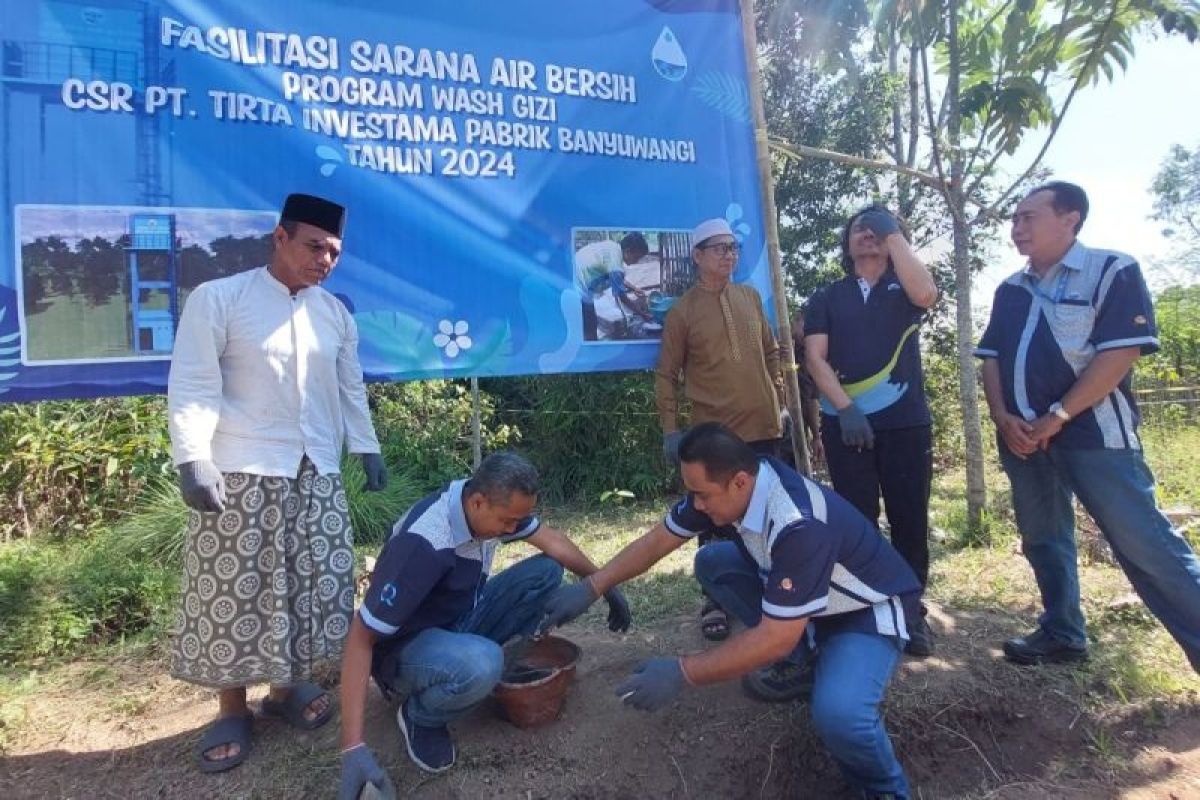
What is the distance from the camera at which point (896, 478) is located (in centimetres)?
296

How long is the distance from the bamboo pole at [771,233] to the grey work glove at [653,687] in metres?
1.58

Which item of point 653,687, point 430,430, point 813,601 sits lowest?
point 653,687

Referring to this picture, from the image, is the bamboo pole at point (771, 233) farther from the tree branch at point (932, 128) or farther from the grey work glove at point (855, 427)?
the tree branch at point (932, 128)

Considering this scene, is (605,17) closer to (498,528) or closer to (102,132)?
(102,132)

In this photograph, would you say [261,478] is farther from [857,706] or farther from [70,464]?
[70,464]

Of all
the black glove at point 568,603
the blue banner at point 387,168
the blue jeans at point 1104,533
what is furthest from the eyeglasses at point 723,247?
the black glove at point 568,603

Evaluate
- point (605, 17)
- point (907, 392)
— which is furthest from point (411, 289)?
point (907, 392)

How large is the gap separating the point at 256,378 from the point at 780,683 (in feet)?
6.74

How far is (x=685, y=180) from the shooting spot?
3492 mm

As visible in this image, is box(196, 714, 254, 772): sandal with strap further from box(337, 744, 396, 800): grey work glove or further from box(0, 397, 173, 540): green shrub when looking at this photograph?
box(0, 397, 173, 540): green shrub

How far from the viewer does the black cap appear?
7.75 feet

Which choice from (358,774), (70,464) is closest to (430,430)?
(70,464)

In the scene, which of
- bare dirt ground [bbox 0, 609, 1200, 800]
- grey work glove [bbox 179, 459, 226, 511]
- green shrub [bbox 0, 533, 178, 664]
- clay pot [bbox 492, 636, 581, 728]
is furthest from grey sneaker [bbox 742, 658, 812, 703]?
green shrub [bbox 0, 533, 178, 664]

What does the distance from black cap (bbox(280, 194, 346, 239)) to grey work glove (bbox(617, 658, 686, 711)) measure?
169cm
